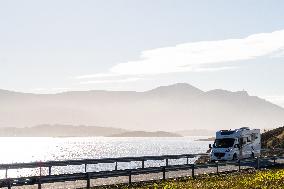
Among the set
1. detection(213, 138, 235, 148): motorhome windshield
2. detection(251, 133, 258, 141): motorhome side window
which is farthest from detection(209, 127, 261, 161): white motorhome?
detection(251, 133, 258, 141): motorhome side window

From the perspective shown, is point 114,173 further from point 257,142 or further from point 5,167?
point 257,142

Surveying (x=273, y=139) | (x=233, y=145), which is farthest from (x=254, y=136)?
(x=273, y=139)

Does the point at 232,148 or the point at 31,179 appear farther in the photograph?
the point at 232,148

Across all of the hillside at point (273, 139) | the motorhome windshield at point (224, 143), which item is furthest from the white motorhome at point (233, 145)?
the hillside at point (273, 139)

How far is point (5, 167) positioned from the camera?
28.6m

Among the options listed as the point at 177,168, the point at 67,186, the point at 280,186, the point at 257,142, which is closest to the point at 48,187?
the point at 67,186

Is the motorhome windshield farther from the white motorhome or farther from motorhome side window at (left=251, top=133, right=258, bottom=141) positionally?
motorhome side window at (left=251, top=133, right=258, bottom=141)

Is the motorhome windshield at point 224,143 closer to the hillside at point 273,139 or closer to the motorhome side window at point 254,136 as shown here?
the motorhome side window at point 254,136

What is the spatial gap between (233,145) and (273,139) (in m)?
25.3

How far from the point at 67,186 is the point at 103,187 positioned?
216 centimetres

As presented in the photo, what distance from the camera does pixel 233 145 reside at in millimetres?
45406

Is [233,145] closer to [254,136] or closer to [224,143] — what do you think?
[224,143]

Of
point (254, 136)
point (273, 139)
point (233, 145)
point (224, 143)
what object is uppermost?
point (254, 136)

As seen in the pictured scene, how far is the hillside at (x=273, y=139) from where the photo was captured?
66.5m
